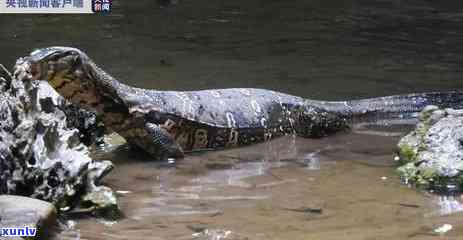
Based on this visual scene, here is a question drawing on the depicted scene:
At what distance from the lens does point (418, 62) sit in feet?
34.2

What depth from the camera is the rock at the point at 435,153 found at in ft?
17.5

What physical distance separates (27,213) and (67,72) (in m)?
1.96

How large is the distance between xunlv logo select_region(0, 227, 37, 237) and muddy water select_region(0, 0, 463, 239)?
313mm

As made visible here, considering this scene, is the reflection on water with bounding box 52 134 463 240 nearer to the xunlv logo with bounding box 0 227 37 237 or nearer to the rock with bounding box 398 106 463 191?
the rock with bounding box 398 106 463 191

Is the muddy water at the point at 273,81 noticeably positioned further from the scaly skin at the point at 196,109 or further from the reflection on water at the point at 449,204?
the scaly skin at the point at 196,109

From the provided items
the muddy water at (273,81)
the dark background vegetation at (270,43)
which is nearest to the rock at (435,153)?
the muddy water at (273,81)

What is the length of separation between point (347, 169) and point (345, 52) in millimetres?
5299

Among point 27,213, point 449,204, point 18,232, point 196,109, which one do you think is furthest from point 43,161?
point 449,204

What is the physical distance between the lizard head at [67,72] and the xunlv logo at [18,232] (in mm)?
1852

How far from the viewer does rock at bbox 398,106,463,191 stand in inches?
209

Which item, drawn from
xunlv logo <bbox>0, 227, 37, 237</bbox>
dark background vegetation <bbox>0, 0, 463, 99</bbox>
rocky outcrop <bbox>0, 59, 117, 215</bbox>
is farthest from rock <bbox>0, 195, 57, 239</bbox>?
dark background vegetation <bbox>0, 0, 463, 99</bbox>

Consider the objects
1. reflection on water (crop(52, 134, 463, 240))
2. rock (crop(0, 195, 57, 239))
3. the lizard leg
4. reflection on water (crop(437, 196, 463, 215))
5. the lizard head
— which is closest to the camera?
rock (crop(0, 195, 57, 239))

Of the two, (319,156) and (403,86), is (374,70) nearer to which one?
(403,86)

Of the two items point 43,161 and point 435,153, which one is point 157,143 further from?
point 435,153
